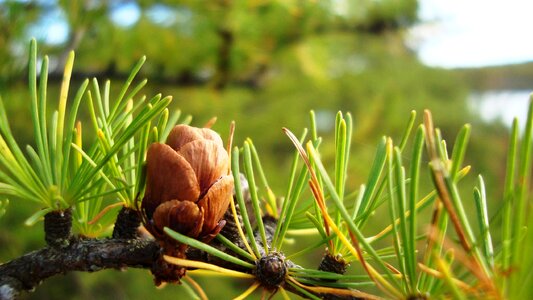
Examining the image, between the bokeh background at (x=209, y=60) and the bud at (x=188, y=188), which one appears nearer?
the bud at (x=188, y=188)

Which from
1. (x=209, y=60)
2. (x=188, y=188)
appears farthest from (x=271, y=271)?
(x=209, y=60)

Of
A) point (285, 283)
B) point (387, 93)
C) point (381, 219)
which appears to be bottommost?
point (381, 219)

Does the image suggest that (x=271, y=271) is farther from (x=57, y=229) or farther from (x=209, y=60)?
(x=209, y=60)

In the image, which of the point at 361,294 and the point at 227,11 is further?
the point at 227,11

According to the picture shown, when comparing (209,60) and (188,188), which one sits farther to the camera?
(209,60)

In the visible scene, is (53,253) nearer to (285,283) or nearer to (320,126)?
(285,283)

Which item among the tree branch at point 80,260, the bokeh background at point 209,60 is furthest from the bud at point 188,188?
the bokeh background at point 209,60

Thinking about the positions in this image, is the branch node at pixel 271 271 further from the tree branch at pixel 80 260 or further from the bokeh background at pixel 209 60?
the bokeh background at pixel 209 60

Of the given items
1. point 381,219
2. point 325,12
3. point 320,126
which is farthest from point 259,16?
point 320,126

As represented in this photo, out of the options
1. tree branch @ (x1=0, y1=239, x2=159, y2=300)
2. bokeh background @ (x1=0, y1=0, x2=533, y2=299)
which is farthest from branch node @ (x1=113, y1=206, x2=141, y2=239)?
bokeh background @ (x1=0, y1=0, x2=533, y2=299)

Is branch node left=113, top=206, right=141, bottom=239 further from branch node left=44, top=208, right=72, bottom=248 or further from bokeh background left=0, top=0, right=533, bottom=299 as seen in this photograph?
bokeh background left=0, top=0, right=533, bottom=299

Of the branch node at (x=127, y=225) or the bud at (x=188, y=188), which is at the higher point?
the bud at (x=188, y=188)
